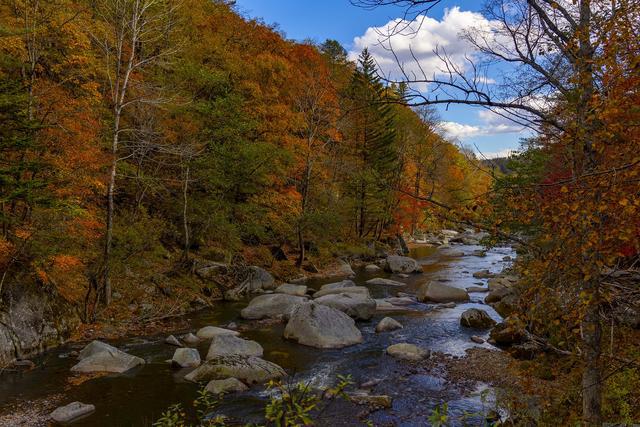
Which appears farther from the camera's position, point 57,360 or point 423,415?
point 57,360

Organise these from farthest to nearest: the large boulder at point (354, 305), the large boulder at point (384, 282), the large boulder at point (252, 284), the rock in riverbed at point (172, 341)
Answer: the large boulder at point (384, 282) < the large boulder at point (252, 284) < the large boulder at point (354, 305) < the rock in riverbed at point (172, 341)

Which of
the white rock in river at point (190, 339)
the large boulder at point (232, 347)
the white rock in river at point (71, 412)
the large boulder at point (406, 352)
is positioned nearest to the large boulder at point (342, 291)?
the large boulder at point (406, 352)

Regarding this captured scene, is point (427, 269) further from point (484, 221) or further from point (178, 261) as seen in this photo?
point (484, 221)

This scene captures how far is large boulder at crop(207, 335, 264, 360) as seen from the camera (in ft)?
35.0

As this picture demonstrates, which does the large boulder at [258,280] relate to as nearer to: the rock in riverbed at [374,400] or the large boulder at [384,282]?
the large boulder at [384,282]

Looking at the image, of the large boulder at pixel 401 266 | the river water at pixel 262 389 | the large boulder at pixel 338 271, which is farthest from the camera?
the large boulder at pixel 401 266

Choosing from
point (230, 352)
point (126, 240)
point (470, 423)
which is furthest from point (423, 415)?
point (126, 240)

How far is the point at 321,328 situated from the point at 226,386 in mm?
4137

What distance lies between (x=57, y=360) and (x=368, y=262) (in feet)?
73.8

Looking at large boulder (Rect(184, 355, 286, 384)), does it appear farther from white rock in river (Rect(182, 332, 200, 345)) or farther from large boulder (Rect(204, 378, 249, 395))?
white rock in river (Rect(182, 332, 200, 345))

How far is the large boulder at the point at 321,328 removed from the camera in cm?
1226

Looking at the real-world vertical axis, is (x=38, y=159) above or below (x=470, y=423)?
above

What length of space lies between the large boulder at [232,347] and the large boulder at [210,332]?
157 cm

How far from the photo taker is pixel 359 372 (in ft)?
34.1
